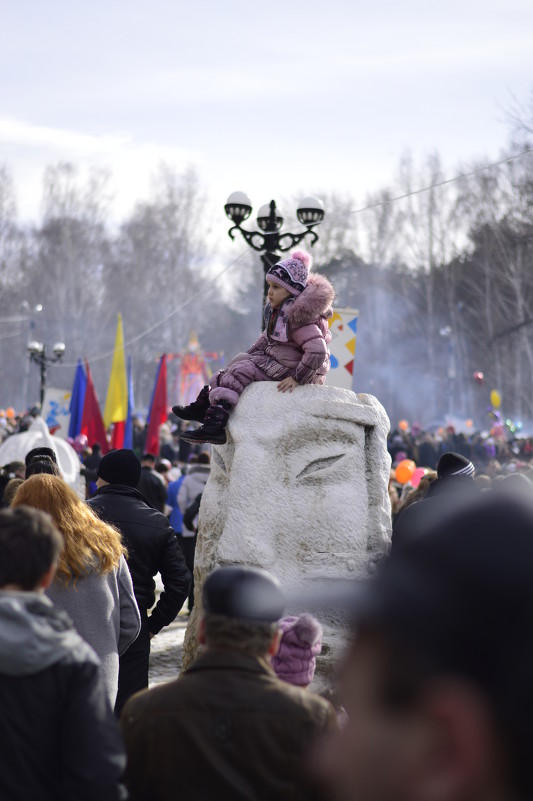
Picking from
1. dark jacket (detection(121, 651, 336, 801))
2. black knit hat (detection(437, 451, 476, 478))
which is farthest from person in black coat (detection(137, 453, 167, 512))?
dark jacket (detection(121, 651, 336, 801))

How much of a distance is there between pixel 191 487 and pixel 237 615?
306 inches

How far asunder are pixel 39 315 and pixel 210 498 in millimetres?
51644

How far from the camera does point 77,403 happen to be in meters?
17.9

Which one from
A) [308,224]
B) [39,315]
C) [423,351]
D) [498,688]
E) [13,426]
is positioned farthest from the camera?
[39,315]

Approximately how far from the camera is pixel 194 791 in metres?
2.38

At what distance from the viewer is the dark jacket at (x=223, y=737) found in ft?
7.79

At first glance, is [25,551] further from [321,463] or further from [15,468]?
[15,468]

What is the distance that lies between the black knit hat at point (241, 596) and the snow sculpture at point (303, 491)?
2.20 metres

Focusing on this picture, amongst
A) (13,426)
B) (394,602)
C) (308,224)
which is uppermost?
(308,224)

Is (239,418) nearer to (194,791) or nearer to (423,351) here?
(194,791)

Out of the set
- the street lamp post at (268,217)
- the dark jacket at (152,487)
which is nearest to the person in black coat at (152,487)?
the dark jacket at (152,487)

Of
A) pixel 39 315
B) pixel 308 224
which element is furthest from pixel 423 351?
pixel 308 224

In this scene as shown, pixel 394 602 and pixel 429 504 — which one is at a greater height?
pixel 394 602

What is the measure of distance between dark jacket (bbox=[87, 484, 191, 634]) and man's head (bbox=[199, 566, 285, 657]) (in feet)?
7.59
